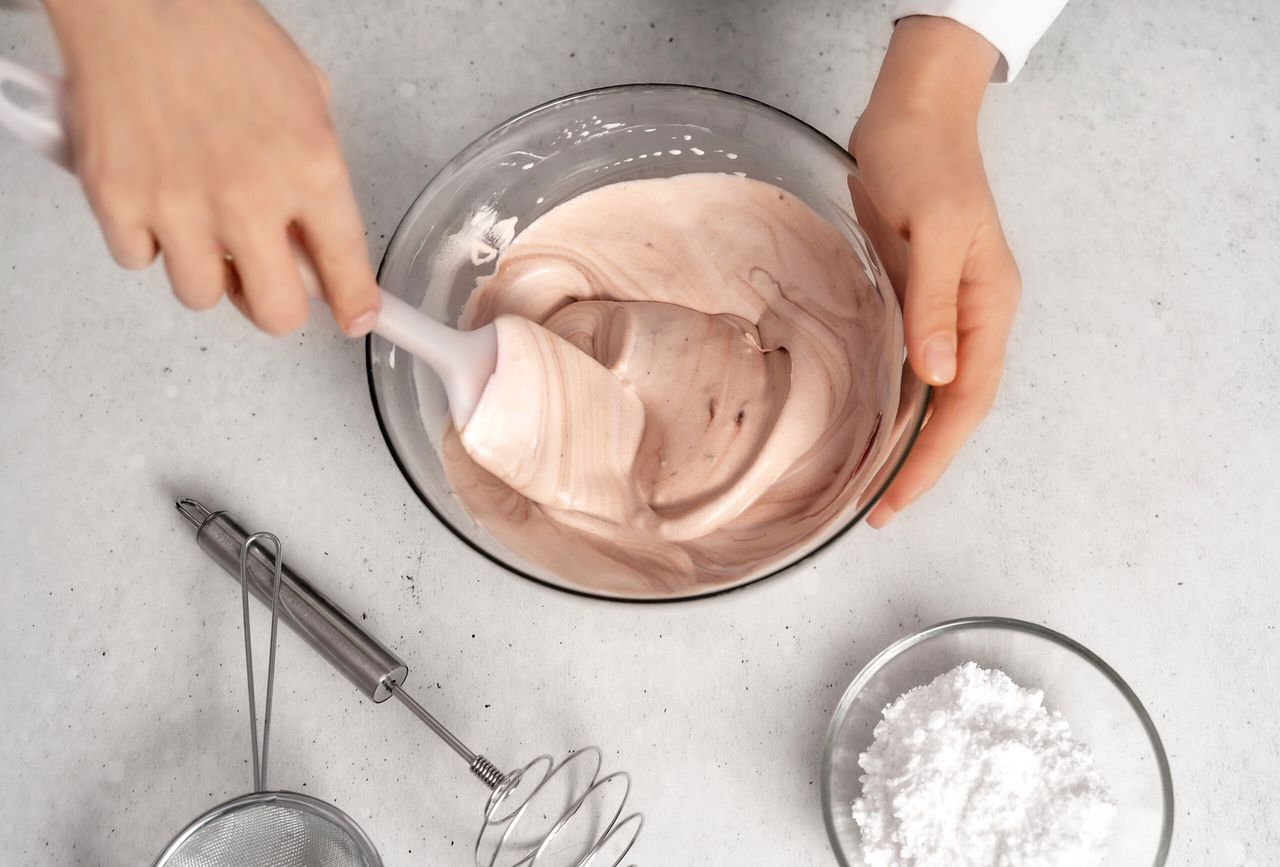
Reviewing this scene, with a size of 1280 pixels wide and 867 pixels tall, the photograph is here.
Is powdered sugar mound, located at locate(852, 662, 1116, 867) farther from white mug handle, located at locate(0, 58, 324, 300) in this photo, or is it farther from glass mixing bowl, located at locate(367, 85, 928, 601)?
white mug handle, located at locate(0, 58, 324, 300)

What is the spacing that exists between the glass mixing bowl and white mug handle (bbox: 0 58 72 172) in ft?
1.00

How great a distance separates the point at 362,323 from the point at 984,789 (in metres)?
0.67

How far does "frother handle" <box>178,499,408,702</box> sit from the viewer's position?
3.17ft

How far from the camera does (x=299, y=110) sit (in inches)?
26.8

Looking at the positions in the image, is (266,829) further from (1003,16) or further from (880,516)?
(1003,16)

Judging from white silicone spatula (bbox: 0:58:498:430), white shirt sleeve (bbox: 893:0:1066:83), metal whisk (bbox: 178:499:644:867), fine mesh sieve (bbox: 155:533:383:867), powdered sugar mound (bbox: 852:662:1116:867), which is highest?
white shirt sleeve (bbox: 893:0:1066:83)

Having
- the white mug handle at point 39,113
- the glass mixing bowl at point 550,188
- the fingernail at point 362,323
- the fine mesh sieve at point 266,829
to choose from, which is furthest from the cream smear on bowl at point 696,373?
the white mug handle at point 39,113

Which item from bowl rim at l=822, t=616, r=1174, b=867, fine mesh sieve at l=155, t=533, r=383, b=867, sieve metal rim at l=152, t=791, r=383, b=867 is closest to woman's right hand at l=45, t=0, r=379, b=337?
fine mesh sieve at l=155, t=533, r=383, b=867

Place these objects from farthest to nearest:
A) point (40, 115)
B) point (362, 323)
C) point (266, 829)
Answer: point (266, 829) < point (362, 323) < point (40, 115)

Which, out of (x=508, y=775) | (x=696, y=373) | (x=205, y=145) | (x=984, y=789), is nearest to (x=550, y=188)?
(x=696, y=373)

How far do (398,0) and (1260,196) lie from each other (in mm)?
971

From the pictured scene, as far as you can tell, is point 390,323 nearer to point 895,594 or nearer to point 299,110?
point 299,110

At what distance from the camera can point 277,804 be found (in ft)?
3.21

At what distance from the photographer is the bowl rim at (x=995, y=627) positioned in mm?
911
